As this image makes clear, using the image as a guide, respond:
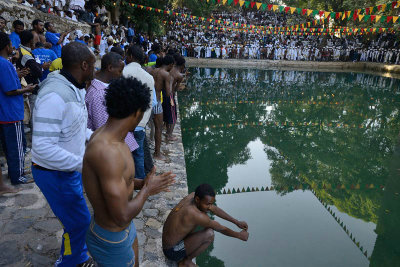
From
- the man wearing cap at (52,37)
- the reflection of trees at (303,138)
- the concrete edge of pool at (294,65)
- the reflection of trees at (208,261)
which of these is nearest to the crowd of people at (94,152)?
the reflection of trees at (208,261)

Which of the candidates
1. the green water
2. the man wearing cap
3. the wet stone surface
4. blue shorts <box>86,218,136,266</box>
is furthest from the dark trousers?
the man wearing cap

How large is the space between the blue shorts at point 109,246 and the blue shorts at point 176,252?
0.89 m

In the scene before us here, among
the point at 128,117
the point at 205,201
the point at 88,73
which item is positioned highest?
the point at 88,73

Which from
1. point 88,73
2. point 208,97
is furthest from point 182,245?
point 208,97

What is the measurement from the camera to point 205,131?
24.2 feet

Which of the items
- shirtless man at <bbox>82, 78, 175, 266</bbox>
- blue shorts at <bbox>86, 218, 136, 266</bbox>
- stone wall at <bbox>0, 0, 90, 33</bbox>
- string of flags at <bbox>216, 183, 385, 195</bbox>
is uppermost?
stone wall at <bbox>0, 0, 90, 33</bbox>

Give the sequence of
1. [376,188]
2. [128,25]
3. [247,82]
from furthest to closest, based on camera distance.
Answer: [128,25], [247,82], [376,188]

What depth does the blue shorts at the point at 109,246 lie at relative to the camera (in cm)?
152

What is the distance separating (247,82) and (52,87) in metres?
14.0

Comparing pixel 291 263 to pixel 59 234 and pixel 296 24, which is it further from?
pixel 296 24

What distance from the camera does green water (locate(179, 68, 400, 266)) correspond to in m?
3.33

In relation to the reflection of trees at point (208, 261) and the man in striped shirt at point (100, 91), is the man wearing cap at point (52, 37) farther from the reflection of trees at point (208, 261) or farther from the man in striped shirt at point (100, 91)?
the reflection of trees at point (208, 261)

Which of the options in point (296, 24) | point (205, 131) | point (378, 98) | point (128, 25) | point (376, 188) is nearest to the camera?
point (376, 188)

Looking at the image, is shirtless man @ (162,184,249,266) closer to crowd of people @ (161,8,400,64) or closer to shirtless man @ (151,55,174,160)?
shirtless man @ (151,55,174,160)
